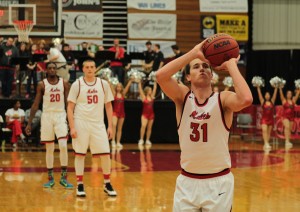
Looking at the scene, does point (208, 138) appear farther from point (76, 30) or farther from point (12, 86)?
point (76, 30)

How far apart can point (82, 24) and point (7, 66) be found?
5.72 meters

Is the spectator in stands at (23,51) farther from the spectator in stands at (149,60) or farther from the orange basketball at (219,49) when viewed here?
the orange basketball at (219,49)

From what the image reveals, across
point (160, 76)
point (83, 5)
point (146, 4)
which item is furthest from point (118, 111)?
point (160, 76)

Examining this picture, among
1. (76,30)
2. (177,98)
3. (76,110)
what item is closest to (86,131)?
(76,110)

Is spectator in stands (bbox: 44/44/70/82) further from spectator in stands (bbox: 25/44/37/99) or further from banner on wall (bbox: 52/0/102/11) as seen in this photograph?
banner on wall (bbox: 52/0/102/11)

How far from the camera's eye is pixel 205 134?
5605 millimetres

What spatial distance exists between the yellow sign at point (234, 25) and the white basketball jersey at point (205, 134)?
2285cm

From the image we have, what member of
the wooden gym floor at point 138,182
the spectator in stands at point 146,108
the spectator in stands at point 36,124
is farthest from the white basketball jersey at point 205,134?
the spectator in stands at point 146,108

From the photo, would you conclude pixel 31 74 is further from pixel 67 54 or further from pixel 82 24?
pixel 82 24

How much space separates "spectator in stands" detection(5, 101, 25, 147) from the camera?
20.5 m

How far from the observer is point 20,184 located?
12.5m

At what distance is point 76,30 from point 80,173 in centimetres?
1592

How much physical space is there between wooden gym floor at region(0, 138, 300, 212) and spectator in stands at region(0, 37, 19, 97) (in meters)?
2.35

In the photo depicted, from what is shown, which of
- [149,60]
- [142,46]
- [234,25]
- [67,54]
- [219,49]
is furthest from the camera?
[234,25]
